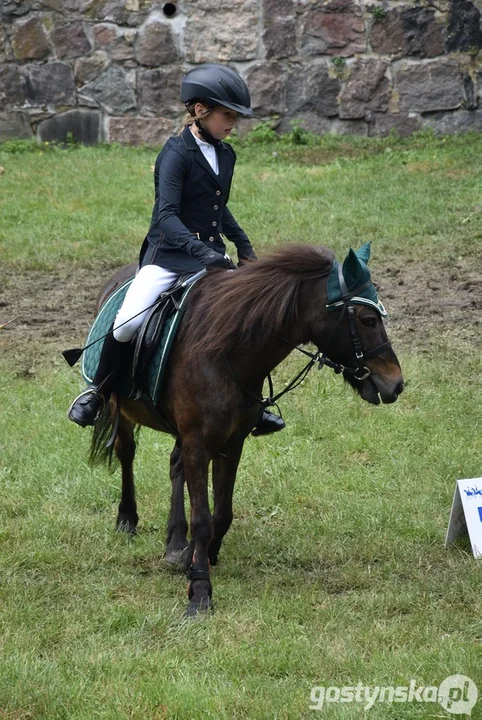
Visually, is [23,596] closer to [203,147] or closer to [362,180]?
[203,147]

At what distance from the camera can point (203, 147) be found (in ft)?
17.9

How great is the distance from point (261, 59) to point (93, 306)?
5.09 metres

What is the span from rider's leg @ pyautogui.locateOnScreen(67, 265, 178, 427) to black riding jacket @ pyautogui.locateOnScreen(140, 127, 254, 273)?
0.08m

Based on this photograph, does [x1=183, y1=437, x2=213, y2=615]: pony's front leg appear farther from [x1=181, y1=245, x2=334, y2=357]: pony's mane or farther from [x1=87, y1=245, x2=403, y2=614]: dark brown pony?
[x1=181, y1=245, x2=334, y2=357]: pony's mane

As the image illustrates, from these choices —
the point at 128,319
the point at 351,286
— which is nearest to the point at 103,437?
the point at 128,319

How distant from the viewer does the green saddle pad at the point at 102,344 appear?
532cm

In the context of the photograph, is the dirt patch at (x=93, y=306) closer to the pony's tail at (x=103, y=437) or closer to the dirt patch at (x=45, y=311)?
the dirt patch at (x=45, y=311)

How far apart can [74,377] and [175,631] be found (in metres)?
3.87

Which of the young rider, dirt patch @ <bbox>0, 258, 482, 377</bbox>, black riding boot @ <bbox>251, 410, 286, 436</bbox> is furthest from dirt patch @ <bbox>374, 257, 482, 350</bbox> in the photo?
the young rider

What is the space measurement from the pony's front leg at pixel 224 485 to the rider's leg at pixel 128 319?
2.39 ft

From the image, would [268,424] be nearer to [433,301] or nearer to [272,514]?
[272,514]

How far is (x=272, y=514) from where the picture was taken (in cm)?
631

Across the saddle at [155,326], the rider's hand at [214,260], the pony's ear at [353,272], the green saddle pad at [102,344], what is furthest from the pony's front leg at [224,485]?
the pony's ear at [353,272]

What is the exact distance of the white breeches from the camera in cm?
544
